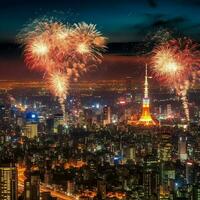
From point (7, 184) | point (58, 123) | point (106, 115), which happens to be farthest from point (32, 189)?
point (106, 115)

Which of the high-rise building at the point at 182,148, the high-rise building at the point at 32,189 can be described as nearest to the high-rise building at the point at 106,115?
the high-rise building at the point at 182,148

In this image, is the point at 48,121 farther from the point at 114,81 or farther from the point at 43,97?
the point at 114,81

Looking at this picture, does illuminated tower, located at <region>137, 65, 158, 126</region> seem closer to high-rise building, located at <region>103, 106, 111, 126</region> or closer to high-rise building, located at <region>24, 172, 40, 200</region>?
high-rise building, located at <region>103, 106, 111, 126</region>

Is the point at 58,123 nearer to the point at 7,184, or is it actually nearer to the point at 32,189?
the point at 32,189

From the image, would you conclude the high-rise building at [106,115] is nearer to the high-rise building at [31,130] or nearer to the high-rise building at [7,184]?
the high-rise building at [31,130]

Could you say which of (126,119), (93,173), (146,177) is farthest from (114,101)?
(146,177)

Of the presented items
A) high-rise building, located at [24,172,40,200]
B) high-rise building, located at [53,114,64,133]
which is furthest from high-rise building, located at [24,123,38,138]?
high-rise building, located at [24,172,40,200]
